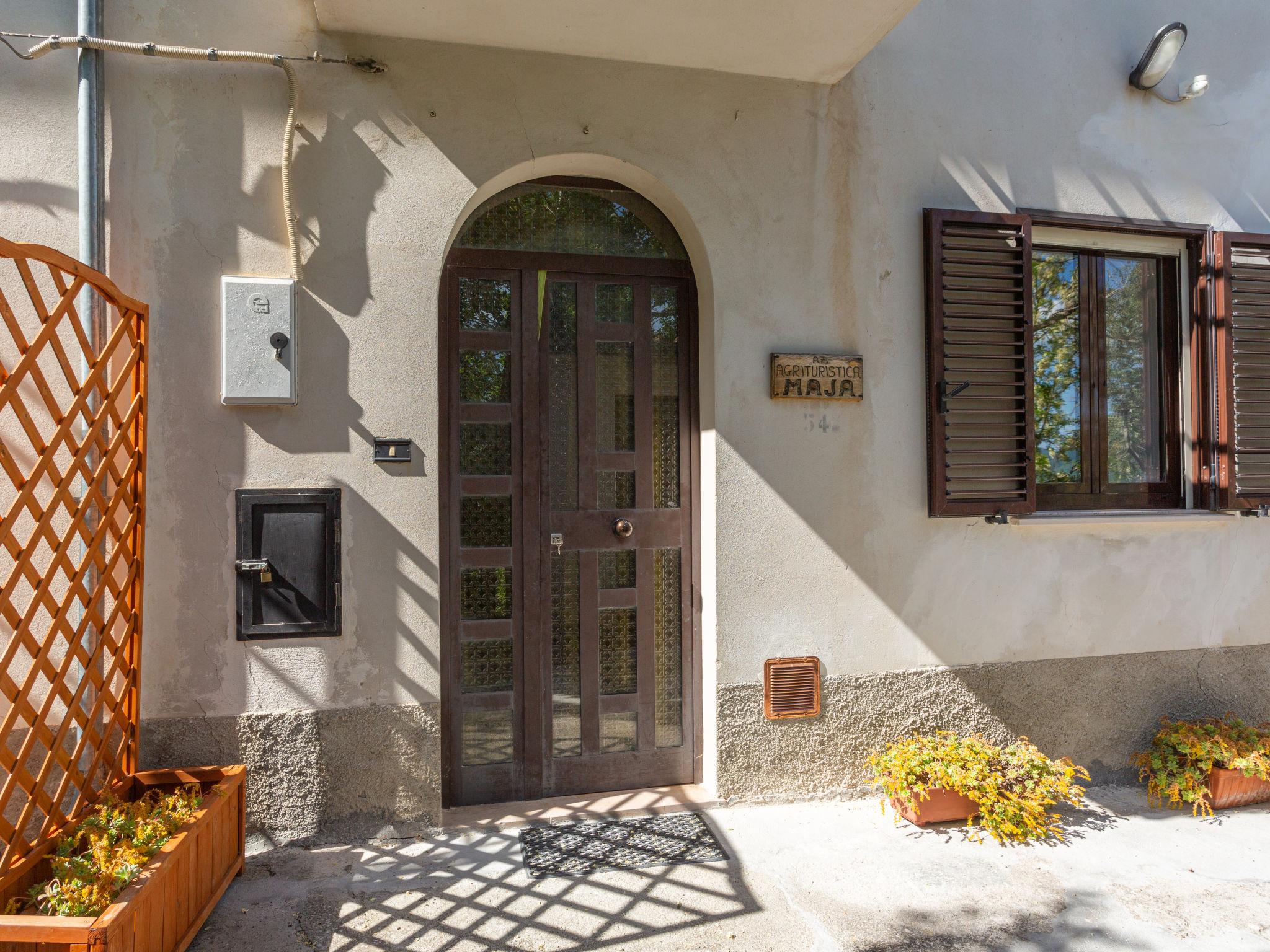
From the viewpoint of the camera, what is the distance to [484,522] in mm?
3518

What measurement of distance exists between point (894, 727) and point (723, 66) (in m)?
3.12

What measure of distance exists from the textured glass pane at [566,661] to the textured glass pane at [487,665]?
8.1 inches

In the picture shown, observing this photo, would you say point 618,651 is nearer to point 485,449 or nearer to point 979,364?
point 485,449

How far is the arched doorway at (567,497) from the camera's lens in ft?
11.5

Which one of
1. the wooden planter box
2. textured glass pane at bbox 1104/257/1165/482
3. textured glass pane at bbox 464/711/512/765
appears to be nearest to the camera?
the wooden planter box

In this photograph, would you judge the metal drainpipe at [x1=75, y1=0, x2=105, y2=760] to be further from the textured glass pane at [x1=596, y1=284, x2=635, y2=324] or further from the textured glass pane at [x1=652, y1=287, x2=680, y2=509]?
the textured glass pane at [x1=652, y1=287, x2=680, y2=509]

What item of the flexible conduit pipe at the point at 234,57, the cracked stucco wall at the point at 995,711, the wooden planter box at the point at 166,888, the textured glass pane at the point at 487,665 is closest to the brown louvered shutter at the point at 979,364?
the cracked stucco wall at the point at 995,711

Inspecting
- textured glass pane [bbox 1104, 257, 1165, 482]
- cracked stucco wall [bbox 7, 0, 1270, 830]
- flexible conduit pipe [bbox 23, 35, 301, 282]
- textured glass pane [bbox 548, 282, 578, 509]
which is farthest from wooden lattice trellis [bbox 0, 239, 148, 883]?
textured glass pane [bbox 1104, 257, 1165, 482]

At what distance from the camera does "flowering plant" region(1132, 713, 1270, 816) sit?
3637 mm

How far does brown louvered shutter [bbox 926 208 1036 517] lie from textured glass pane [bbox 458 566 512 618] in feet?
6.56

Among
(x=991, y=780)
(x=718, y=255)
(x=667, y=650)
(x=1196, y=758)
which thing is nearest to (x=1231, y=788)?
(x=1196, y=758)

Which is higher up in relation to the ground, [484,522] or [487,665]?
[484,522]

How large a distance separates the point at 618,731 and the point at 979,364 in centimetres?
242

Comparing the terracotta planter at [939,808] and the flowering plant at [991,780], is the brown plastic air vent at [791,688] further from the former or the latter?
the terracotta planter at [939,808]
